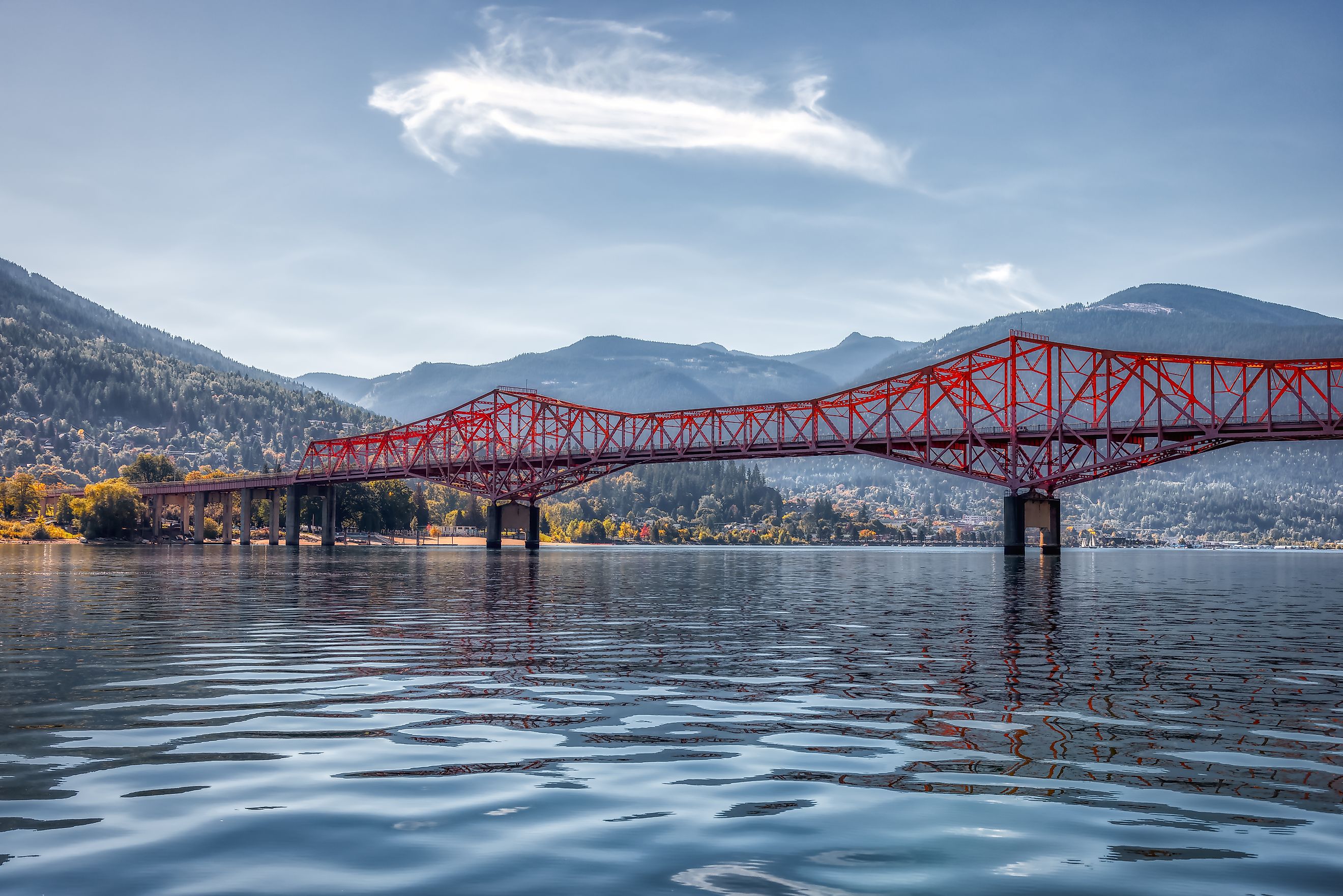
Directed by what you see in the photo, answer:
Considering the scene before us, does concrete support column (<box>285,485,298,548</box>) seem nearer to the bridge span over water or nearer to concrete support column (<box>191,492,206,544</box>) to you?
the bridge span over water

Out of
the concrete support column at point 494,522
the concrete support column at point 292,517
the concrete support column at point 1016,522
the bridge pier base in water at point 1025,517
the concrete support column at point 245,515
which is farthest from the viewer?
the concrete support column at point 245,515

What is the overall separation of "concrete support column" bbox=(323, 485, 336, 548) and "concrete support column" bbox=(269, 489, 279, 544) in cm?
772

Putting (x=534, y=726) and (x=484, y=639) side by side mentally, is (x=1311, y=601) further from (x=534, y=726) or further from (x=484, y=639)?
(x=534, y=726)

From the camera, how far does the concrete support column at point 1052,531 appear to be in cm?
11031

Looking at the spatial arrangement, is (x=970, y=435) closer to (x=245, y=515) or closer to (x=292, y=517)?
(x=292, y=517)

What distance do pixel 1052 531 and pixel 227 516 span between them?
126 meters

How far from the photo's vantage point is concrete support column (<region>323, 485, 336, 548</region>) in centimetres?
15862

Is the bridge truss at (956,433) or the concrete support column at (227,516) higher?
the bridge truss at (956,433)

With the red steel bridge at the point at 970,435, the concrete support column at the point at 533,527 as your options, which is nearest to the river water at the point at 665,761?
the red steel bridge at the point at 970,435

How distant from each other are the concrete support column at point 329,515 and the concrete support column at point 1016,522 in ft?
311

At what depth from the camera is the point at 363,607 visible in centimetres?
3178

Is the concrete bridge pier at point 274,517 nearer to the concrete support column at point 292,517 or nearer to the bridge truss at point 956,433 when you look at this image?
the concrete support column at point 292,517

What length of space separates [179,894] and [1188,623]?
88.3 feet

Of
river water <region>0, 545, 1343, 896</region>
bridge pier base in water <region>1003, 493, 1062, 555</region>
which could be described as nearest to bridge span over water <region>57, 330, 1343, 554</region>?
bridge pier base in water <region>1003, 493, 1062, 555</region>
